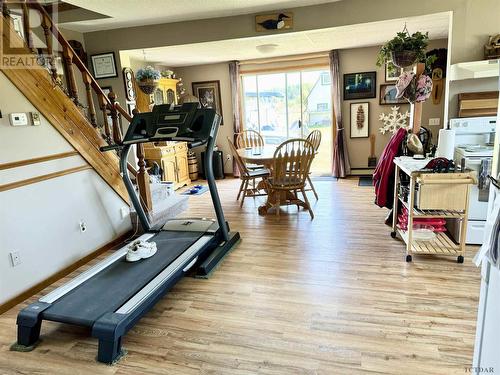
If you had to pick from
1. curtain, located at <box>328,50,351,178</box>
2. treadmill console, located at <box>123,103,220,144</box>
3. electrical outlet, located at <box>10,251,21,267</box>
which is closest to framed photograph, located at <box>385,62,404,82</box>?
curtain, located at <box>328,50,351,178</box>

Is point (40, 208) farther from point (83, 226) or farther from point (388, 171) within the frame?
point (388, 171)

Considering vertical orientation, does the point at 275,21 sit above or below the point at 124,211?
above

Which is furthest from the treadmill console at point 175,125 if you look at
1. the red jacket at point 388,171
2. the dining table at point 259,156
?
the red jacket at point 388,171

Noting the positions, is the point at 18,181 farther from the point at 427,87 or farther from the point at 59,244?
the point at 427,87

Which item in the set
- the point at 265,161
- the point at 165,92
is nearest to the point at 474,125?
the point at 265,161

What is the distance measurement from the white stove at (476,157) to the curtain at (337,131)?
9.61 feet

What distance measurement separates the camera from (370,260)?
2951 millimetres

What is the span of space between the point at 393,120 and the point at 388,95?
0.46m

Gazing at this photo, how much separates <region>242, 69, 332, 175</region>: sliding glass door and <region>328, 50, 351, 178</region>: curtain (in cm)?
29

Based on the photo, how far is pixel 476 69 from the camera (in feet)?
10.5

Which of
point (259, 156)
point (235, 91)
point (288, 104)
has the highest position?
point (235, 91)

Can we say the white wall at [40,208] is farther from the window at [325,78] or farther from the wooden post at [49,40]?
the window at [325,78]

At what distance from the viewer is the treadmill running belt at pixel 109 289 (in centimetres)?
201

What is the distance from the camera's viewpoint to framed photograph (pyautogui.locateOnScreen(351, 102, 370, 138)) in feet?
20.3
